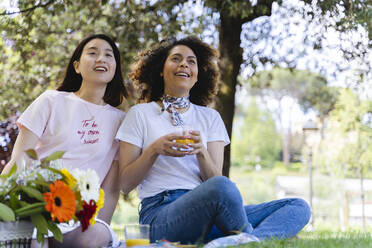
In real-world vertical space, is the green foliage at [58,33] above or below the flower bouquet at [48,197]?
above

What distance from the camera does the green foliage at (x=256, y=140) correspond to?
1711 inches

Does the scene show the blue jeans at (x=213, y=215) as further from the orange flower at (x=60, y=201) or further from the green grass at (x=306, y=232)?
the orange flower at (x=60, y=201)

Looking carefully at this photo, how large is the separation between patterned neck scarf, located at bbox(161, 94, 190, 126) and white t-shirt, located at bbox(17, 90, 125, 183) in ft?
1.45

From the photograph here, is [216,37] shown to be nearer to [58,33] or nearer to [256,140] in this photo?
[58,33]

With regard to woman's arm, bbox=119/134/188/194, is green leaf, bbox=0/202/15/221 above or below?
below

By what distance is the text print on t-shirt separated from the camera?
10.9ft

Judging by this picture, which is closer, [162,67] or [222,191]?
[222,191]

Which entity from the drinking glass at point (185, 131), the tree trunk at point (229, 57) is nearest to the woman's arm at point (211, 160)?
the drinking glass at point (185, 131)

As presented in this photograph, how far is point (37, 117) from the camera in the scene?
3.28 meters

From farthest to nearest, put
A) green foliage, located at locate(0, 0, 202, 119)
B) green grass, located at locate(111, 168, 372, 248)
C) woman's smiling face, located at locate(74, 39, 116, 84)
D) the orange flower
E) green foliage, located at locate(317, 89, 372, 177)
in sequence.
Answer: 1. green foliage, located at locate(317, 89, 372, 177)
2. green foliage, located at locate(0, 0, 202, 119)
3. woman's smiling face, located at locate(74, 39, 116, 84)
4. green grass, located at locate(111, 168, 372, 248)
5. the orange flower

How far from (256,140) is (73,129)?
42105 millimetres

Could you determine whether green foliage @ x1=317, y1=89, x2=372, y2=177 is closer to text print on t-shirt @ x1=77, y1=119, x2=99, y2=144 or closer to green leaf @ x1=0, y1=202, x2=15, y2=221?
text print on t-shirt @ x1=77, y1=119, x2=99, y2=144

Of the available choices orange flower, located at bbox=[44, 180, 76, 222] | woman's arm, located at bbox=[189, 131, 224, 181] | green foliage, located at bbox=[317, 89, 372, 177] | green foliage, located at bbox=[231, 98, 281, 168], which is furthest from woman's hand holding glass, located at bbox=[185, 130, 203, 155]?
green foliage, located at bbox=[231, 98, 281, 168]

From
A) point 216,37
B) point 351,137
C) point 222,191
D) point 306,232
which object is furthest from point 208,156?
point 351,137
